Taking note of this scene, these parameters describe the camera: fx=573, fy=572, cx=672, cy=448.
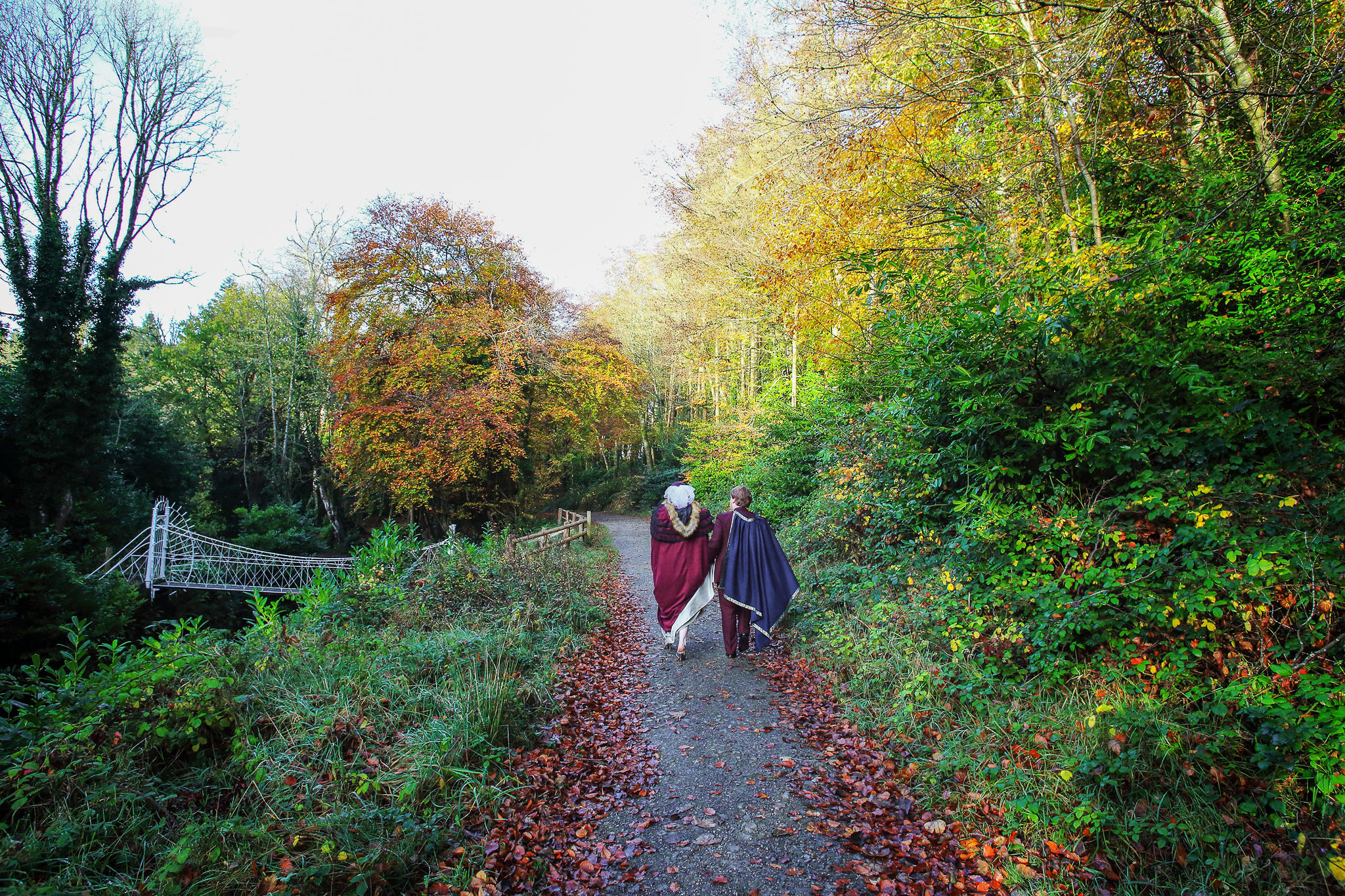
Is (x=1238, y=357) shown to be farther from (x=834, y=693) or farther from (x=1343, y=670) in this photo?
(x=834, y=693)

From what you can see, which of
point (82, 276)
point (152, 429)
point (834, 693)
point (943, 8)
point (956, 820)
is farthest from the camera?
point (152, 429)

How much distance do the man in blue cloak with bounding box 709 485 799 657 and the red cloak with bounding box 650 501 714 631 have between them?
0.14m

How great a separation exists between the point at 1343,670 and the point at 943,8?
6.05 meters

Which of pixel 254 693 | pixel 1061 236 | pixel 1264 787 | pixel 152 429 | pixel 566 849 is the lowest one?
pixel 566 849

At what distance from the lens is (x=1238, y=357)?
11.0 feet

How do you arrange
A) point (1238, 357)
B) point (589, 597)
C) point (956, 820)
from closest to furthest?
1. point (956, 820)
2. point (1238, 357)
3. point (589, 597)

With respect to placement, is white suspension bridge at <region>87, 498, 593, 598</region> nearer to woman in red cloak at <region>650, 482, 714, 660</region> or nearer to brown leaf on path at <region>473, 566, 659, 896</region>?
woman in red cloak at <region>650, 482, 714, 660</region>

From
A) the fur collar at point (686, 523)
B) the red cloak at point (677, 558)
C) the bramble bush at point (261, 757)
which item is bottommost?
the bramble bush at point (261, 757)

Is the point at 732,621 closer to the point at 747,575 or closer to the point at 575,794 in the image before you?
the point at 747,575

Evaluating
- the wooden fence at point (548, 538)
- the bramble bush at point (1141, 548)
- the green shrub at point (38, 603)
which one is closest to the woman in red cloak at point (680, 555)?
the bramble bush at point (1141, 548)

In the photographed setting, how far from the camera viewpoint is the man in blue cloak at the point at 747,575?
585cm

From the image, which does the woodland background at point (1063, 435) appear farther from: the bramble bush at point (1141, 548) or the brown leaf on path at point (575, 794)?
the brown leaf on path at point (575, 794)

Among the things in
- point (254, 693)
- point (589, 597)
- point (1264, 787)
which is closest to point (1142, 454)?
point (1264, 787)

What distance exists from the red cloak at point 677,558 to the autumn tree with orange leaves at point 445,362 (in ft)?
34.6
